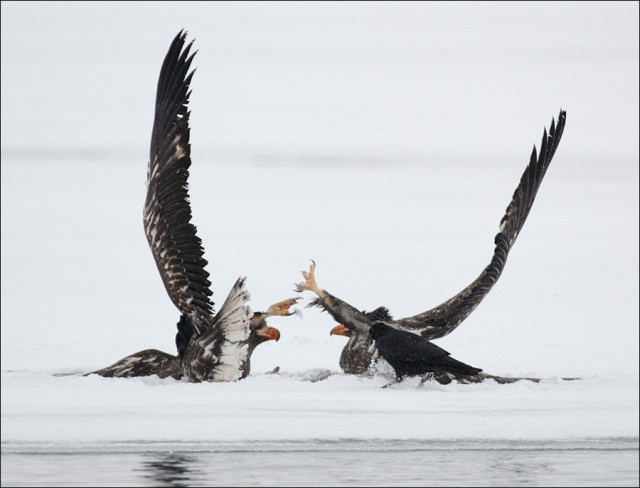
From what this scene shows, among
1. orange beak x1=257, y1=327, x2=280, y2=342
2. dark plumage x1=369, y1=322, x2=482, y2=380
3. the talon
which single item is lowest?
dark plumage x1=369, y1=322, x2=482, y2=380

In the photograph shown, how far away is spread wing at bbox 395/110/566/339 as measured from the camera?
987 cm

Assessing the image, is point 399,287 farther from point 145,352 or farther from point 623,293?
point 145,352

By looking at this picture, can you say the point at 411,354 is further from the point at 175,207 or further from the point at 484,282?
the point at 175,207

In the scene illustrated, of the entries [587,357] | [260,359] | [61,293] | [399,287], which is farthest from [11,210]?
[587,357]

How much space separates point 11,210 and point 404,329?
27.7 ft

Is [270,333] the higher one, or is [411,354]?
[270,333]

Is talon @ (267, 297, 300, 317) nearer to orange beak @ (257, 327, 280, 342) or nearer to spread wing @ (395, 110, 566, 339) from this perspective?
orange beak @ (257, 327, 280, 342)

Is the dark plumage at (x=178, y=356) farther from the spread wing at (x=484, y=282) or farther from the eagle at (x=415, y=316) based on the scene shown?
the spread wing at (x=484, y=282)

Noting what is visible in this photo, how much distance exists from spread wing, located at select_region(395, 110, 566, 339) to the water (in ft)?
6.47

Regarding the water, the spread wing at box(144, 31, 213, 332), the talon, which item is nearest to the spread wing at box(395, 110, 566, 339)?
the talon

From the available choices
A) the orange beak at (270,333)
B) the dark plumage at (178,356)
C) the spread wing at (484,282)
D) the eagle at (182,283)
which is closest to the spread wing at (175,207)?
the eagle at (182,283)

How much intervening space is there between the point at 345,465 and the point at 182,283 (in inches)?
96.4

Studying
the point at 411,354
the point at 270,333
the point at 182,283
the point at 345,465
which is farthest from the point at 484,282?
the point at 345,465

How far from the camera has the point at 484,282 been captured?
1004cm
